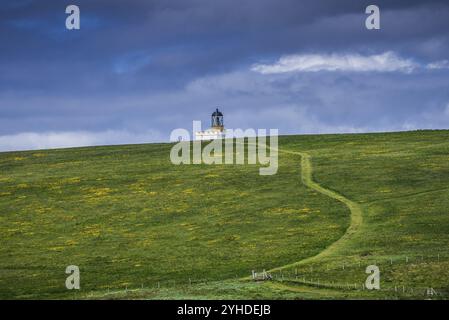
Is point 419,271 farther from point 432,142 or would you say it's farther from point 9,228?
point 432,142

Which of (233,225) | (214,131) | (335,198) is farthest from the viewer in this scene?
(214,131)

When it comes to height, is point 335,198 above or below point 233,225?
above

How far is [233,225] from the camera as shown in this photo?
91.3m

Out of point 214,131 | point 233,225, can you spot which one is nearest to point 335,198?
point 233,225

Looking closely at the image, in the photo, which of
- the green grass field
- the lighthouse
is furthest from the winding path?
the lighthouse

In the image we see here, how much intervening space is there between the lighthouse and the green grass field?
37236 mm

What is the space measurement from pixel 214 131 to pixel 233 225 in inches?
3644

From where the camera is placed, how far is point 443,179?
104625 mm

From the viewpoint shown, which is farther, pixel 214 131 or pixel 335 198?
pixel 214 131

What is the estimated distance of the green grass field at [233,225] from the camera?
61562mm

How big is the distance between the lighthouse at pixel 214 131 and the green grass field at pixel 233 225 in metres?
37.2

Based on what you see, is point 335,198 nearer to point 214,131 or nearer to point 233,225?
point 233,225
